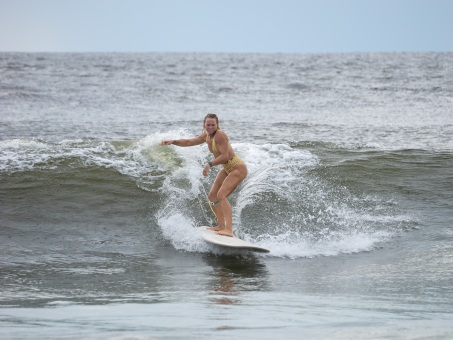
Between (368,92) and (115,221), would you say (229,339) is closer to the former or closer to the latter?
(115,221)

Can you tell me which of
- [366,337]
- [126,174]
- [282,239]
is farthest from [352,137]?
[366,337]

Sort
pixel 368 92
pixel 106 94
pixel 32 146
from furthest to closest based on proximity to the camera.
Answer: pixel 368 92
pixel 106 94
pixel 32 146

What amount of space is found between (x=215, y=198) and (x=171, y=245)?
1056mm

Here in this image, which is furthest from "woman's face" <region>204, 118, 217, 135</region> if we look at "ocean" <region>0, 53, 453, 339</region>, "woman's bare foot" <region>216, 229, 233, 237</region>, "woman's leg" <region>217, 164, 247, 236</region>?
"ocean" <region>0, 53, 453, 339</region>

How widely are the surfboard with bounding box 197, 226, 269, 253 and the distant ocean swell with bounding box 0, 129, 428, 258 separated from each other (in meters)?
0.21

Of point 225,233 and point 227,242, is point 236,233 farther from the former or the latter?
point 227,242

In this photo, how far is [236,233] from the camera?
1118 centimetres

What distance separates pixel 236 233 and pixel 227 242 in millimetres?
1336

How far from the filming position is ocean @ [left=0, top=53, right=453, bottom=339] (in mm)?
6023

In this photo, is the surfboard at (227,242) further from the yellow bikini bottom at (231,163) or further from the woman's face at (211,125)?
the woman's face at (211,125)

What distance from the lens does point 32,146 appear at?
15.7 metres

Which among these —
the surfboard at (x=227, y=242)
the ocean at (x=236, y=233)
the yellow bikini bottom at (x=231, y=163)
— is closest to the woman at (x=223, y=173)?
the yellow bikini bottom at (x=231, y=163)

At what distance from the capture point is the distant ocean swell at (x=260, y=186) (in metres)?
11.2

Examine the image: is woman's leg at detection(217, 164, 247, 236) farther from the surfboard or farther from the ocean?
the ocean
